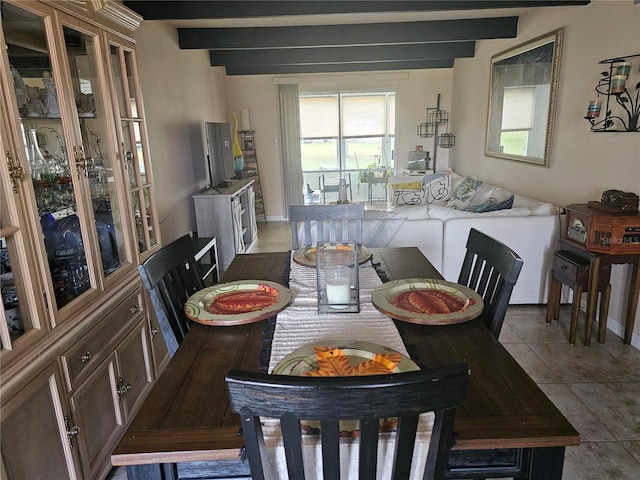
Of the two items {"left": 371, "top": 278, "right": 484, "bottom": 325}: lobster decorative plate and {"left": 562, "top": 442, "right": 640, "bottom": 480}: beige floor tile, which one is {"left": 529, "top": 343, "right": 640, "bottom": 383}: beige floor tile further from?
{"left": 371, "top": 278, "right": 484, "bottom": 325}: lobster decorative plate

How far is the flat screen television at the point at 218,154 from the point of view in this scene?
4.54 m

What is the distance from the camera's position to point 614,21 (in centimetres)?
288

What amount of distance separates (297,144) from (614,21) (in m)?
4.71

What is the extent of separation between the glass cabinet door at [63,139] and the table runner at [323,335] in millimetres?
831

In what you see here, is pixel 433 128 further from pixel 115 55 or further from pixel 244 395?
pixel 244 395

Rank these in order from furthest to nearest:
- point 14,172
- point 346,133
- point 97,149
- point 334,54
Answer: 1. point 346,133
2. point 334,54
3. point 97,149
4. point 14,172

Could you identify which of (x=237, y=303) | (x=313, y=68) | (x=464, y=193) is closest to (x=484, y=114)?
(x=464, y=193)

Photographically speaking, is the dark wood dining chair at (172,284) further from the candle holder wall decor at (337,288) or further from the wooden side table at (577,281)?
the wooden side table at (577,281)

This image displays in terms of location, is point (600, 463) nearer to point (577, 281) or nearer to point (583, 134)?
point (577, 281)

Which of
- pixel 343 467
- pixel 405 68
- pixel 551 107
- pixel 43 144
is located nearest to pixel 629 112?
pixel 551 107

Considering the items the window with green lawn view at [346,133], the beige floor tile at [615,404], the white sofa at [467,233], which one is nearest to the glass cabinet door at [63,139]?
the white sofa at [467,233]

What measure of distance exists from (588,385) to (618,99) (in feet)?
6.20

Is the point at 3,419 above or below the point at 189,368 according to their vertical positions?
below

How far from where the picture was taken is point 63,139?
64.0 inches
